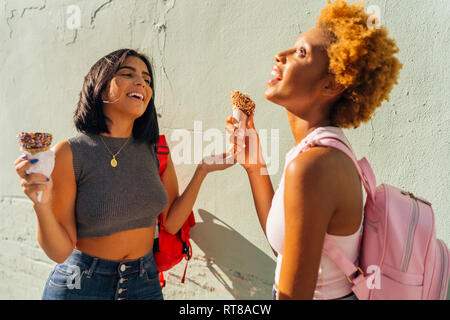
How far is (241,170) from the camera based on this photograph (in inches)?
92.7

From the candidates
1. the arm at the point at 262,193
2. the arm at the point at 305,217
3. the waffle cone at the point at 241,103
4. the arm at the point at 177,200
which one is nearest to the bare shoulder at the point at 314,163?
the arm at the point at 305,217

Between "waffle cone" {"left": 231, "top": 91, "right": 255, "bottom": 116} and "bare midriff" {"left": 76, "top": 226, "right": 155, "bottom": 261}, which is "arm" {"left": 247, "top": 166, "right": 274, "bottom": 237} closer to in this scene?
"waffle cone" {"left": 231, "top": 91, "right": 255, "bottom": 116}

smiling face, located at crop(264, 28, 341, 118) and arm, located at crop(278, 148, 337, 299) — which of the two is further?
smiling face, located at crop(264, 28, 341, 118)

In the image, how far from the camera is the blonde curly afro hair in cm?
132

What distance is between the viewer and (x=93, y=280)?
5.94 ft

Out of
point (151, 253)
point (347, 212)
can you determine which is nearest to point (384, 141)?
point (347, 212)

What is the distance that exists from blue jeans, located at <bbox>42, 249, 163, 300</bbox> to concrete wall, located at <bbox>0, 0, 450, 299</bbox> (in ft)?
2.56

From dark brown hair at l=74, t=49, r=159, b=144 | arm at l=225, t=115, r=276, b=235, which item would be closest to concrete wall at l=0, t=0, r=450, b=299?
arm at l=225, t=115, r=276, b=235

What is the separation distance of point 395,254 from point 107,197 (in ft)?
4.53

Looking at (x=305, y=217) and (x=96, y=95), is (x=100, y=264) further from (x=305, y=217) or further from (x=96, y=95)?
(x=305, y=217)

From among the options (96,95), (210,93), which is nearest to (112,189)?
(96,95)
